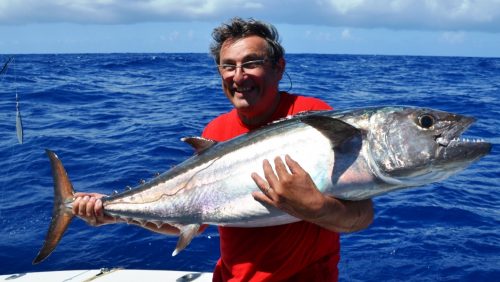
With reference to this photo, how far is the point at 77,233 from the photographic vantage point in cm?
714

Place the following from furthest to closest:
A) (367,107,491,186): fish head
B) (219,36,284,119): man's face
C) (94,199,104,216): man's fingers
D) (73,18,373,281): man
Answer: (94,199,104,216): man's fingers < (219,36,284,119): man's face < (73,18,373,281): man < (367,107,491,186): fish head

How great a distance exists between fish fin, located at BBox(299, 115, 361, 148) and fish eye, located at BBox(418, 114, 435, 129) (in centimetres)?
31

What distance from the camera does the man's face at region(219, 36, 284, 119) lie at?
2.92 metres

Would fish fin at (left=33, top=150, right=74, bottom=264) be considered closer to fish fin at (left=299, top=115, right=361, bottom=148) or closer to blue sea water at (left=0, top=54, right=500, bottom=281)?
blue sea water at (left=0, top=54, right=500, bottom=281)

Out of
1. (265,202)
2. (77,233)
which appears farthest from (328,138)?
(77,233)

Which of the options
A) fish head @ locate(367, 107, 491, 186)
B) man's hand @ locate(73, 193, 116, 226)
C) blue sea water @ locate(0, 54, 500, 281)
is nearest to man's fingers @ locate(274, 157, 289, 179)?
fish head @ locate(367, 107, 491, 186)

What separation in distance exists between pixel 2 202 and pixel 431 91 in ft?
61.7

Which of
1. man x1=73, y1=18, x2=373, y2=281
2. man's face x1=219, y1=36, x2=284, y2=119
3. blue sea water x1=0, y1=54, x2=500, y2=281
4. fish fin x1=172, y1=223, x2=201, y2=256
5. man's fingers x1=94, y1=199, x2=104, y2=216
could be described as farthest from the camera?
blue sea water x1=0, y1=54, x2=500, y2=281

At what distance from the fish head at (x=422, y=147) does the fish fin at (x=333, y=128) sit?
12 centimetres

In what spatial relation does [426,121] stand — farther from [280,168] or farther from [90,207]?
[90,207]

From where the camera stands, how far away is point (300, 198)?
2.39 m

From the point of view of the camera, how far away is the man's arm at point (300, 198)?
2387 mm

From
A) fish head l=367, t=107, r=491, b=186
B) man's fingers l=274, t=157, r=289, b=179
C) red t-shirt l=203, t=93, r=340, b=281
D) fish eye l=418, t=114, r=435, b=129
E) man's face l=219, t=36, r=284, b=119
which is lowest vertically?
red t-shirt l=203, t=93, r=340, b=281

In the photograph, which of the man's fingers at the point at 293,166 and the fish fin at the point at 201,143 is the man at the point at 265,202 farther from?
the fish fin at the point at 201,143
